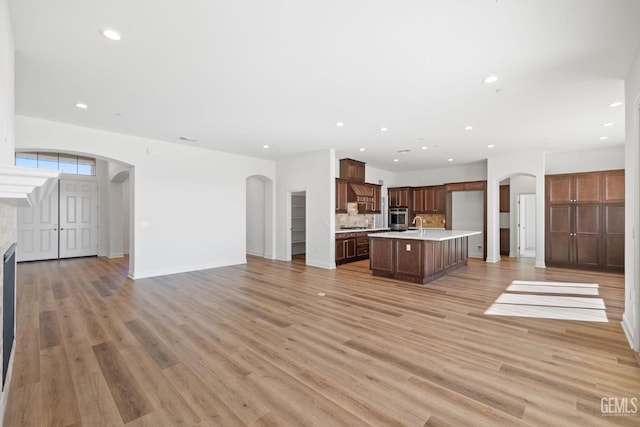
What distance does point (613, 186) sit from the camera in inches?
259

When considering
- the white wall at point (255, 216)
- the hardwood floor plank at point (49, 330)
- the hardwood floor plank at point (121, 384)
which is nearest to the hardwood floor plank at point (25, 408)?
the hardwood floor plank at point (121, 384)

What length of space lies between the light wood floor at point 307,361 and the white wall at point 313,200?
8.44 ft

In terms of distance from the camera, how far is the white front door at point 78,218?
8453 millimetres

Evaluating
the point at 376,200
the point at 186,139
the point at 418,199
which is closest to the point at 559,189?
the point at 418,199

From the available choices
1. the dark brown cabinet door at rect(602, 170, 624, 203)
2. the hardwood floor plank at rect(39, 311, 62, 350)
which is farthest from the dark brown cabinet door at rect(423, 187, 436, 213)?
the hardwood floor plank at rect(39, 311, 62, 350)

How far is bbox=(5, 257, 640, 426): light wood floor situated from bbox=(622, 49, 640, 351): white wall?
27cm

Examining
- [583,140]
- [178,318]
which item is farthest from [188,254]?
[583,140]

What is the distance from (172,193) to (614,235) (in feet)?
32.5

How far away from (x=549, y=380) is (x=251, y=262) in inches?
266

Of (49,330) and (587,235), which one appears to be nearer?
(49,330)

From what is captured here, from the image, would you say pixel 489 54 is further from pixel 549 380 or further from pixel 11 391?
pixel 11 391

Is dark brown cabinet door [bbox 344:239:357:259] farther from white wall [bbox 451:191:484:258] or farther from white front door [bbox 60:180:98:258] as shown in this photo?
white front door [bbox 60:180:98:258]

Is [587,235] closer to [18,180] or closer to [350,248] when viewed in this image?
[350,248]

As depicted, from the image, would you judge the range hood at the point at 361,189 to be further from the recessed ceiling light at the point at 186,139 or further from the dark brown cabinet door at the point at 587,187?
the dark brown cabinet door at the point at 587,187
